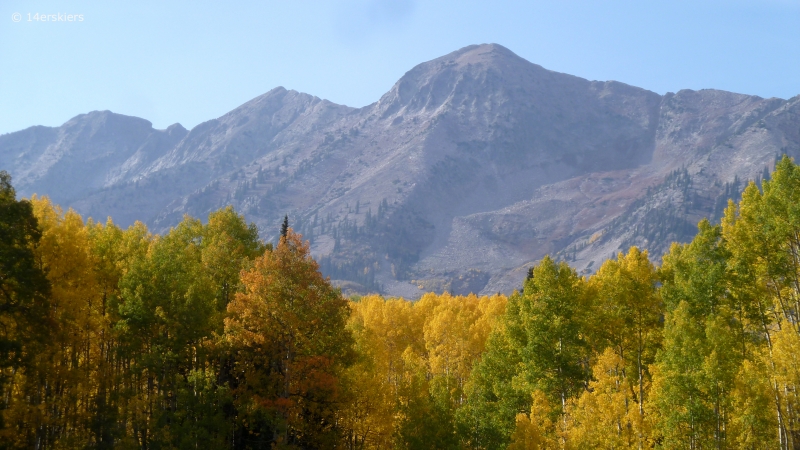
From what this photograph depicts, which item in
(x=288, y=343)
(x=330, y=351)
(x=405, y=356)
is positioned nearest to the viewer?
(x=288, y=343)

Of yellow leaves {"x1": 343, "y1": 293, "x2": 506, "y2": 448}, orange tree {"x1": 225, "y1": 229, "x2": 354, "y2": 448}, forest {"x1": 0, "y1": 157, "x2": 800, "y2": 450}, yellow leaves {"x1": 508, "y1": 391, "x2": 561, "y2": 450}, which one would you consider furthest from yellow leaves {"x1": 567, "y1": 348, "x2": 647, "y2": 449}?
orange tree {"x1": 225, "y1": 229, "x2": 354, "y2": 448}

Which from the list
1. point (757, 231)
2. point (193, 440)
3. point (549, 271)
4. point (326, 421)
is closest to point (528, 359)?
point (549, 271)

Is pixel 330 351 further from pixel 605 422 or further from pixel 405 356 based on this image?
pixel 405 356

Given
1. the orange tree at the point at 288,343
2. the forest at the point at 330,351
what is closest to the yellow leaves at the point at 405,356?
the forest at the point at 330,351

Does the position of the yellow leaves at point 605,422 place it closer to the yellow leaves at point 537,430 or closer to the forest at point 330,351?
the forest at point 330,351

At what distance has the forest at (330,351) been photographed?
36469 millimetres

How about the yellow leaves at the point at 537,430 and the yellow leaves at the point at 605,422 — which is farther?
the yellow leaves at the point at 537,430

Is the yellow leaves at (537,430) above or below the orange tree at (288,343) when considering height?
below

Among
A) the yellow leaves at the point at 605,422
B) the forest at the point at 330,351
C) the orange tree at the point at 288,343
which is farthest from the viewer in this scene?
the yellow leaves at the point at 605,422

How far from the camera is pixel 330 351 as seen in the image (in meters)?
41.0

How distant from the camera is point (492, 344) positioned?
5481 cm

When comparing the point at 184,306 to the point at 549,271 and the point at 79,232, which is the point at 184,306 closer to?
the point at 79,232

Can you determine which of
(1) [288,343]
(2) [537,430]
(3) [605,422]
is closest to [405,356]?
(2) [537,430]

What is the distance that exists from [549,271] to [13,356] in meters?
32.4
